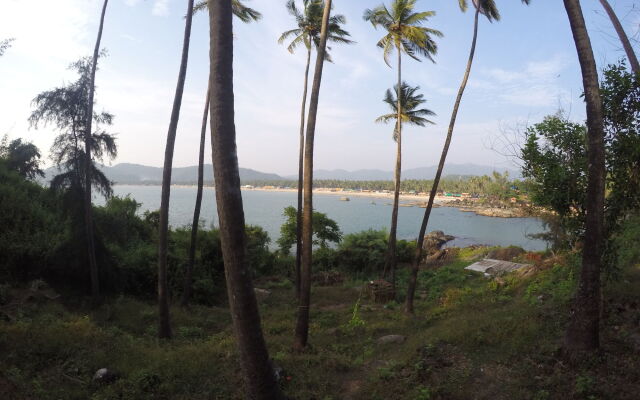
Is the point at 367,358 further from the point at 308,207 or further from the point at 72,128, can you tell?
the point at 72,128

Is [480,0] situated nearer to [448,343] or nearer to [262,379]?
[448,343]

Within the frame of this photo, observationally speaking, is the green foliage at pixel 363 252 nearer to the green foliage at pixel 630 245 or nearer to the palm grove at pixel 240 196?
the palm grove at pixel 240 196

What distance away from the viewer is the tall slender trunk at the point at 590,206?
5254 millimetres


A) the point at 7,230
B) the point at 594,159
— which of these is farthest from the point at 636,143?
the point at 7,230

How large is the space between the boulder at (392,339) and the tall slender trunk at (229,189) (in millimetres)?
4829

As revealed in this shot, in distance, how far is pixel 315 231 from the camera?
25469 mm

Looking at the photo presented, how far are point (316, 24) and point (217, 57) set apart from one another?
1078 cm

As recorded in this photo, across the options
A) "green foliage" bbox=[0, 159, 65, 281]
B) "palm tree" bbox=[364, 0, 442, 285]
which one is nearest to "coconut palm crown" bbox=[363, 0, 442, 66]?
"palm tree" bbox=[364, 0, 442, 285]

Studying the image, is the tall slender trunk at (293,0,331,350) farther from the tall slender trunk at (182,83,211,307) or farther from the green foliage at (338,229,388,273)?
the green foliage at (338,229,388,273)

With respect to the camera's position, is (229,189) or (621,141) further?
(621,141)

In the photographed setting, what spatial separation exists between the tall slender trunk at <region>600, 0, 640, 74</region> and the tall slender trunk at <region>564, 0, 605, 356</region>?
3948 mm

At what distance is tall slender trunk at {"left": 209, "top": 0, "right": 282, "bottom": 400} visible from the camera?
14.2ft

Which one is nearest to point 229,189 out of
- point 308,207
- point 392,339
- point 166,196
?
point 308,207

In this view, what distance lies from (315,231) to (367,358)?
1787 cm
